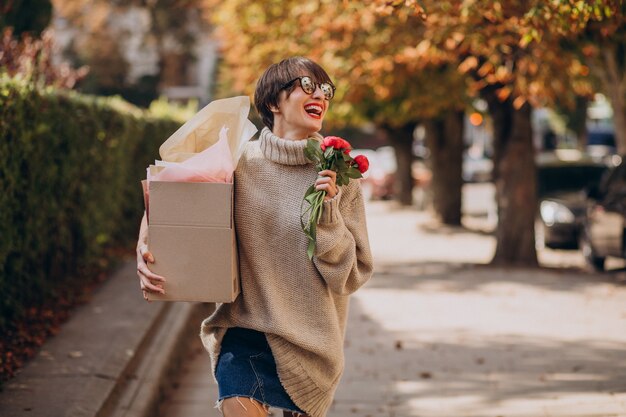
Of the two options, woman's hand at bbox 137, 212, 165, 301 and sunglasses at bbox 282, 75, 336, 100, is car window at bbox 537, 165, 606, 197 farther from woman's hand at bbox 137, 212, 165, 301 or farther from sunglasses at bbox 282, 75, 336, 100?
woman's hand at bbox 137, 212, 165, 301

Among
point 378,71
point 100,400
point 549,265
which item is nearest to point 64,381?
point 100,400

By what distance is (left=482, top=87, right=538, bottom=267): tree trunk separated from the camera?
1491 cm

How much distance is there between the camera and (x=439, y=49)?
11.8 meters

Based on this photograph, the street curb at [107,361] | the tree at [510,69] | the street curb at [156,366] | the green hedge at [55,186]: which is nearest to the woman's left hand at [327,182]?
the tree at [510,69]

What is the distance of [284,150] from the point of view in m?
3.66

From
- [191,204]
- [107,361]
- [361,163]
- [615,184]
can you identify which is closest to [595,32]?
[615,184]

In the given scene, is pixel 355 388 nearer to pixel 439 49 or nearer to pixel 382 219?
pixel 439 49

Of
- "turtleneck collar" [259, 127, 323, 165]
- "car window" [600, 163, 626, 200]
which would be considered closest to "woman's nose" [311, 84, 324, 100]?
"turtleneck collar" [259, 127, 323, 165]

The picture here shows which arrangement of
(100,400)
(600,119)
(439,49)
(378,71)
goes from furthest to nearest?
(600,119)
(378,71)
(439,49)
(100,400)

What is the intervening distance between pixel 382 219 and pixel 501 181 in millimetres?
11526

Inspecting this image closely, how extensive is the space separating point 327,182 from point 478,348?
543 cm

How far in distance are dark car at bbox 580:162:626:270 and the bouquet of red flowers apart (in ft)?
33.4

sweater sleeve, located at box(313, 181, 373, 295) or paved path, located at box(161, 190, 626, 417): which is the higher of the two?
sweater sleeve, located at box(313, 181, 373, 295)

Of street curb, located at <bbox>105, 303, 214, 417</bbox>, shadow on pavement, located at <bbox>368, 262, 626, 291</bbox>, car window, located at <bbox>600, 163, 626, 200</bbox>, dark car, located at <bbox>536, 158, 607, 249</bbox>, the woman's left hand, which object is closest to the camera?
the woman's left hand
